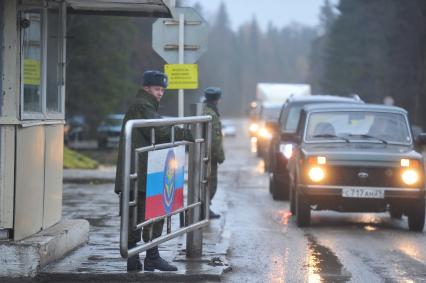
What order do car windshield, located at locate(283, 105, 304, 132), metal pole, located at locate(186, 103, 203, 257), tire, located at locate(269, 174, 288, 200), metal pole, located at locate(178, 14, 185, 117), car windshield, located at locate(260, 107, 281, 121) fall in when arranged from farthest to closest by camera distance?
car windshield, located at locate(260, 107, 281, 121) → car windshield, located at locate(283, 105, 304, 132) → tire, located at locate(269, 174, 288, 200) → metal pole, located at locate(178, 14, 185, 117) → metal pole, located at locate(186, 103, 203, 257)

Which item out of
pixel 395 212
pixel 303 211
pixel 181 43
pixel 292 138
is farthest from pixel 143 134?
pixel 395 212

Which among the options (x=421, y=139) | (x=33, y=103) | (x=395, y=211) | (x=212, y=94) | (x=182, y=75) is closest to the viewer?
(x=33, y=103)

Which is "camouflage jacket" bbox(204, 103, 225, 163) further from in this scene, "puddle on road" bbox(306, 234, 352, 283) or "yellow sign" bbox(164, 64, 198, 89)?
"puddle on road" bbox(306, 234, 352, 283)

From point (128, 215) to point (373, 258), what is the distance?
13.1 feet

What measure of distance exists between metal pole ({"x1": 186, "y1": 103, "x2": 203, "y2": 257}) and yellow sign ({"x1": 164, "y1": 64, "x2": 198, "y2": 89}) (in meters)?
2.19

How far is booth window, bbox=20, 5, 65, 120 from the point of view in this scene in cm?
853

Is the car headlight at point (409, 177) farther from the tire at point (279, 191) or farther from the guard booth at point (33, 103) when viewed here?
the tire at point (279, 191)

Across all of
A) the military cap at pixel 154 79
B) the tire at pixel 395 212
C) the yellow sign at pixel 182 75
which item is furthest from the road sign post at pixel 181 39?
the tire at pixel 395 212

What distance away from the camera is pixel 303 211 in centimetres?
1311

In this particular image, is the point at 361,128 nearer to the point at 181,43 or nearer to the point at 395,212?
the point at 395,212

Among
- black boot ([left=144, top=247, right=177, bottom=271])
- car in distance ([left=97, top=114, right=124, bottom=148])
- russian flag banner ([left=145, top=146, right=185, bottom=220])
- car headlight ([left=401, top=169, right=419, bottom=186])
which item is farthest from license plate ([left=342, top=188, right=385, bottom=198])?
car in distance ([left=97, top=114, right=124, bottom=148])

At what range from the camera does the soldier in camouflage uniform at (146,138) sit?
7578 millimetres

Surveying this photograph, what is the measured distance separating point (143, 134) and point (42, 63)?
1.80m

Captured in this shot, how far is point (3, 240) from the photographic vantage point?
8.20 m
